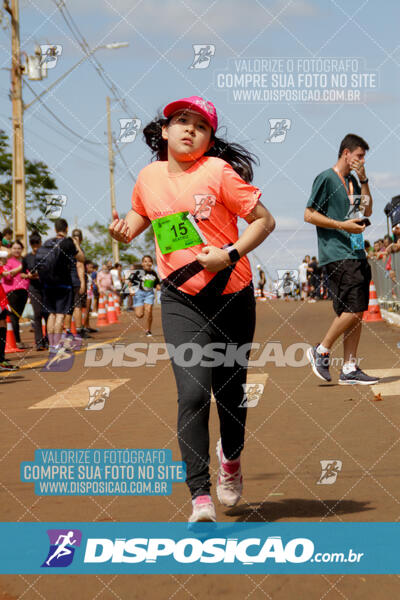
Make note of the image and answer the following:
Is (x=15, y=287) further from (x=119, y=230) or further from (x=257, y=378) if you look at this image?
(x=119, y=230)

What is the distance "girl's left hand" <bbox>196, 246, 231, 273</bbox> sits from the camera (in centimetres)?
424

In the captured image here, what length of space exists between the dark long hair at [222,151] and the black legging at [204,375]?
1.93ft

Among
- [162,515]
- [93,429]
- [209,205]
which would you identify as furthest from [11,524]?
[93,429]

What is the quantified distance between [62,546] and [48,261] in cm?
994

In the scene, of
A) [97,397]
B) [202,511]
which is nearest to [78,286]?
[97,397]

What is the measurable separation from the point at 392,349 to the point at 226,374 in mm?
8639

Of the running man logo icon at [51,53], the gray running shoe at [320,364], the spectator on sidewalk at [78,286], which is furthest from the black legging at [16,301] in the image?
the gray running shoe at [320,364]

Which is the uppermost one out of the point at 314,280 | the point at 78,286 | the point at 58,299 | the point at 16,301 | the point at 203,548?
the point at 203,548

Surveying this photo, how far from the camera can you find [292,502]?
4.71 metres

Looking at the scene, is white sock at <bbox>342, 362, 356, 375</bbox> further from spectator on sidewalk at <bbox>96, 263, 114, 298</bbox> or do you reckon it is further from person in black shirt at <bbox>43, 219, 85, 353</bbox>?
spectator on sidewalk at <bbox>96, 263, 114, 298</bbox>

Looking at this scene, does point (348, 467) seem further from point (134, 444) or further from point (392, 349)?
point (392, 349)

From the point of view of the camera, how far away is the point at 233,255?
432cm

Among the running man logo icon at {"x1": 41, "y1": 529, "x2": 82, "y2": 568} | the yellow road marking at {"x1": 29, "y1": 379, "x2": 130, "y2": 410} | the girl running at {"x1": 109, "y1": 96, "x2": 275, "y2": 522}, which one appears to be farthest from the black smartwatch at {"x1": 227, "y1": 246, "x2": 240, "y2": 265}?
the yellow road marking at {"x1": 29, "y1": 379, "x2": 130, "y2": 410}

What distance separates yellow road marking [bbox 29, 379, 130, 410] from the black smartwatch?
4.45 meters
